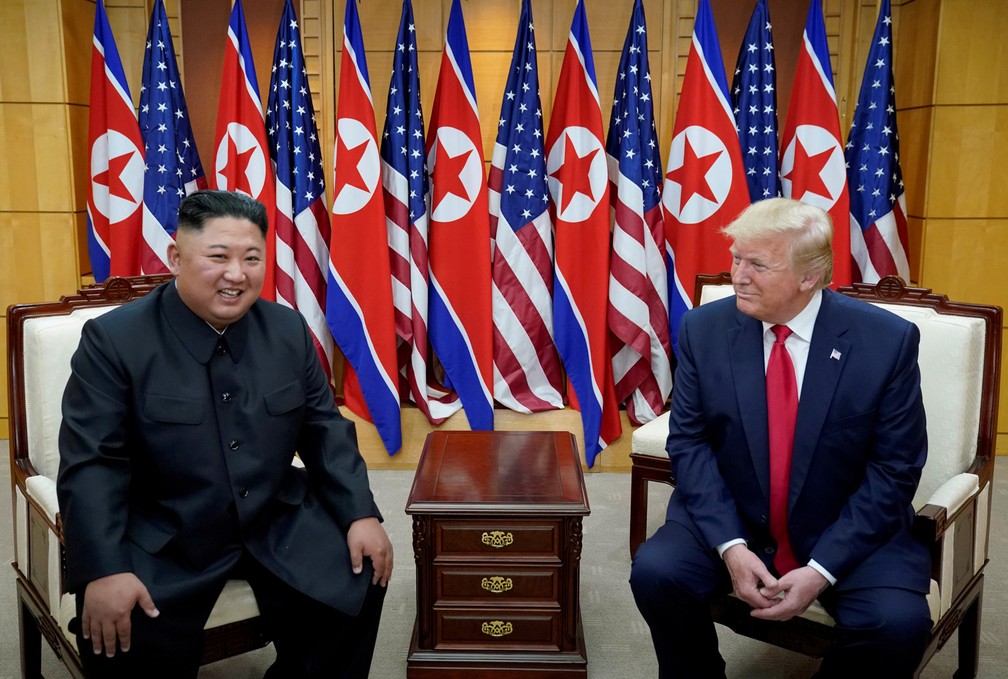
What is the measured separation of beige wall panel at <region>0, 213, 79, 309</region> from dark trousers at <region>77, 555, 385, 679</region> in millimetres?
3192

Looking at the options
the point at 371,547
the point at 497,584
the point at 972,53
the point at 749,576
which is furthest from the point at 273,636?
the point at 972,53

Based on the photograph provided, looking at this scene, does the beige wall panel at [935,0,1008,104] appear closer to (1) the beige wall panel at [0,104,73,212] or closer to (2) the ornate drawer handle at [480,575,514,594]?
(2) the ornate drawer handle at [480,575,514,594]

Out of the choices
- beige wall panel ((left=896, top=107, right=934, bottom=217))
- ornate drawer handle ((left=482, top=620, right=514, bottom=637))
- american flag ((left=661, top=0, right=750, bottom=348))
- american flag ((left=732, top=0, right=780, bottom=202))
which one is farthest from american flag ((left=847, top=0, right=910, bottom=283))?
ornate drawer handle ((left=482, top=620, right=514, bottom=637))

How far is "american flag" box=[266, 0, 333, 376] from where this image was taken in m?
4.24

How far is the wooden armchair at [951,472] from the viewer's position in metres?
2.15

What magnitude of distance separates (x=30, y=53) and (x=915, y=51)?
4.54 meters

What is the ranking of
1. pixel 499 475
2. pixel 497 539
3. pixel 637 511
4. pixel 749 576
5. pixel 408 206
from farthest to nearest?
1. pixel 408 206
2. pixel 637 511
3. pixel 499 475
4. pixel 497 539
5. pixel 749 576

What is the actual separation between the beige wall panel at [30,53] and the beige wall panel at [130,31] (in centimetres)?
31

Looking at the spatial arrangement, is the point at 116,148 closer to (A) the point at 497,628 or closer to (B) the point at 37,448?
(B) the point at 37,448

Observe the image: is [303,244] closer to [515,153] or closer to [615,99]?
[515,153]

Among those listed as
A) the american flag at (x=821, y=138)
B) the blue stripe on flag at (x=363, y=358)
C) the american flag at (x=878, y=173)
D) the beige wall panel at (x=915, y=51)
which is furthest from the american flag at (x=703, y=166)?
the blue stripe on flag at (x=363, y=358)

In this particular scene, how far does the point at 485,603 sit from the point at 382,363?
1962 mm

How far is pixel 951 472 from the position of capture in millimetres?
2541

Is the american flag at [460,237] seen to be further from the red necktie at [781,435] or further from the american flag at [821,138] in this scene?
the red necktie at [781,435]
